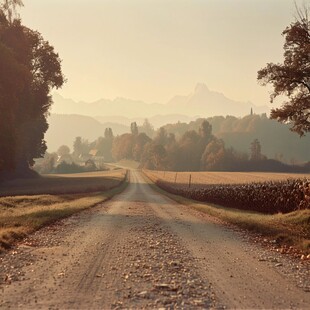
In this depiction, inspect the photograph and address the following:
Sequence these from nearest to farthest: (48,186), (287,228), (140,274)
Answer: (140,274) → (287,228) → (48,186)

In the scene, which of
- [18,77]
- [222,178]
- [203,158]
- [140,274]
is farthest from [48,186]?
[203,158]

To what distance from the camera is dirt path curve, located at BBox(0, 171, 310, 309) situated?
6426 millimetres

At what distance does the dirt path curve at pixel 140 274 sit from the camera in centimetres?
643

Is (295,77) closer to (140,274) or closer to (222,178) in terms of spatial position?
(140,274)

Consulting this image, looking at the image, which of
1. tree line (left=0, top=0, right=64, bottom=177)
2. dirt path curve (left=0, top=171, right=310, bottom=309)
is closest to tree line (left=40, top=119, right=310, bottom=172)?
tree line (left=0, top=0, right=64, bottom=177)

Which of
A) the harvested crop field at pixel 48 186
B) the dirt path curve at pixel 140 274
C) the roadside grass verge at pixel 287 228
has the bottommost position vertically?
the harvested crop field at pixel 48 186

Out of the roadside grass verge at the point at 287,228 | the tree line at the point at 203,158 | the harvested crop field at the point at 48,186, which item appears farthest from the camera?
the tree line at the point at 203,158

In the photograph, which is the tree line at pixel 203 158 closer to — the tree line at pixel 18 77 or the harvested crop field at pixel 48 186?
the harvested crop field at pixel 48 186

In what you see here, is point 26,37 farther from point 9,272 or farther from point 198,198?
point 9,272

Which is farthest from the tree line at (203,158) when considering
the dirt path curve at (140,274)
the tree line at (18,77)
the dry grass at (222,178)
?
the dirt path curve at (140,274)

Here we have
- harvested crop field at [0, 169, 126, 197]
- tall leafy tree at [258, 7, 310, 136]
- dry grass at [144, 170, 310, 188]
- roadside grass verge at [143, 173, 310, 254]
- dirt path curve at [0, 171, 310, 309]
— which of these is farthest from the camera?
dry grass at [144, 170, 310, 188]

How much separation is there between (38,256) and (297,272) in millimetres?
6362

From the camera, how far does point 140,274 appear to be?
810 cm

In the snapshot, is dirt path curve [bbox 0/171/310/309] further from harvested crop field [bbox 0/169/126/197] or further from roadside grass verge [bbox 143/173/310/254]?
harvested crop field [bbox 0/169/126/197]
